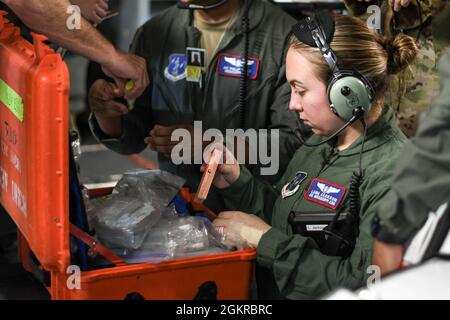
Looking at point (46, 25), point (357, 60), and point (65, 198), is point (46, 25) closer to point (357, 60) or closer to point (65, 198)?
point (65, 198)

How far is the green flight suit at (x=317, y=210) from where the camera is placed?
1517 mm

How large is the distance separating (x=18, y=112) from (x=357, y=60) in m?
0.76

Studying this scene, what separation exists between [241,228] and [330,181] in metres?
0.24

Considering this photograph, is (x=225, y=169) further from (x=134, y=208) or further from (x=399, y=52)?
(x=399, y=52)

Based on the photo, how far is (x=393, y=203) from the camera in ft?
3.80

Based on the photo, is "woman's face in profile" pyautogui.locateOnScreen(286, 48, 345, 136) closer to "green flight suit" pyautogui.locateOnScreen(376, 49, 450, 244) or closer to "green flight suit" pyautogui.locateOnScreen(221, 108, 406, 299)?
"green flight suit" pyautogui.locateOnScreen(221, 108, 406, 299)

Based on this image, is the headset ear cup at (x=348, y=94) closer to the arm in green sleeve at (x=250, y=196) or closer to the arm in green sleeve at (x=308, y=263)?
the arm in green sleeve at (x=308, y=263)

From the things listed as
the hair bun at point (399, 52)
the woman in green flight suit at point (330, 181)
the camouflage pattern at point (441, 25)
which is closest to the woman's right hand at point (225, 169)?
the woman in green flight suit at point (330, 181)

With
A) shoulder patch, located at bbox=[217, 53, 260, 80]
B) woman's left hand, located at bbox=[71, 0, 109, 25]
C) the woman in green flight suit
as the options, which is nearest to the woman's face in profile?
the woman in green flight suit

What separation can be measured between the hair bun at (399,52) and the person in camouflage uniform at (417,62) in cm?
50

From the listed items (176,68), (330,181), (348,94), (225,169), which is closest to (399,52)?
(348,94)

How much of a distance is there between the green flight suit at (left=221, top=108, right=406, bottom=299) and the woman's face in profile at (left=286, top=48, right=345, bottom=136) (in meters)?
0.08

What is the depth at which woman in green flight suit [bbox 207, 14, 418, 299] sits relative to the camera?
1.53 metres

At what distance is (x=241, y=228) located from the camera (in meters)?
1.64
